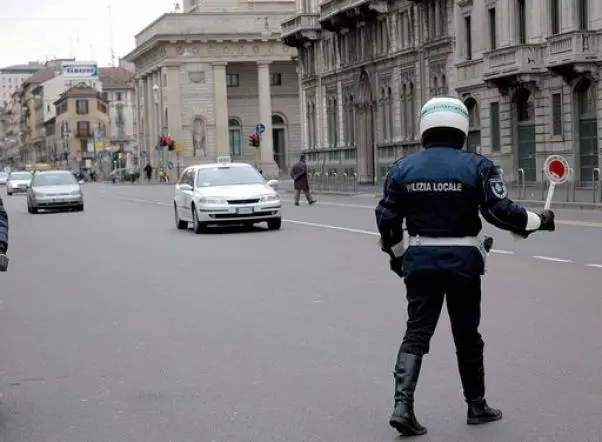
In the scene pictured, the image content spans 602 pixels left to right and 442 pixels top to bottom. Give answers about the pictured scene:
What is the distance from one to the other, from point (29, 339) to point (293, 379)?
11.1 feet

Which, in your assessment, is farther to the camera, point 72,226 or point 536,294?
point 72,226

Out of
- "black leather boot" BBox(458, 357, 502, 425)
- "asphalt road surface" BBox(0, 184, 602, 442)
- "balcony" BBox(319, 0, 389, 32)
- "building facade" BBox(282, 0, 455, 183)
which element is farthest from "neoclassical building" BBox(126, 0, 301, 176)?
"black leather boot" BBox(458, 357, 502, 425)

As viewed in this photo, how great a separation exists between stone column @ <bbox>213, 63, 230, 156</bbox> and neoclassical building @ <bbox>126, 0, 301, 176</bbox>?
0.08 metres

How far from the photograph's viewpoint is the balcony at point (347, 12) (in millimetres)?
59438

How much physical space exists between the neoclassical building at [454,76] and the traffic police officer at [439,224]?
34.1m

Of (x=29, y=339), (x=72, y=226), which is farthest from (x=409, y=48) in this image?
(x=29, y=339)

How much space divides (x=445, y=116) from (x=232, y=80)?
101775 millimetres

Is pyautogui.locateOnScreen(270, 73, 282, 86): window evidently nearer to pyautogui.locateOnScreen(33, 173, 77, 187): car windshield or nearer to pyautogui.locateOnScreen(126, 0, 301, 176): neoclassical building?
pyautogui.locateOnScreen(126, 0, 301, 176): neoclassical building

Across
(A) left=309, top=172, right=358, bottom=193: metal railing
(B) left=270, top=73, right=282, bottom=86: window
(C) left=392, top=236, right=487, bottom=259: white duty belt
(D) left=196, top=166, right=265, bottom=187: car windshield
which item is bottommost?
(A) left=309, top=172, right=358, bottom=193: metal railing

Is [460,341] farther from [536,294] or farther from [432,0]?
[432,0]

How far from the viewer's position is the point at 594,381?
8477 mm

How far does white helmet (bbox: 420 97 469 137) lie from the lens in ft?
22.7

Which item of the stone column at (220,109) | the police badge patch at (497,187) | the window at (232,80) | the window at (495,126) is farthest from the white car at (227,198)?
the window at (232,80)

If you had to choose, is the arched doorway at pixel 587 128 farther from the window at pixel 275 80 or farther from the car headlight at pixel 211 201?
the window at pixel 275 80
